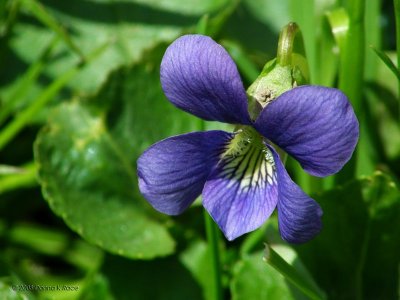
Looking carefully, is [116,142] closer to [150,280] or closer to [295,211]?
[150,280]

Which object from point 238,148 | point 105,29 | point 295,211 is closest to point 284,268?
point 295,211

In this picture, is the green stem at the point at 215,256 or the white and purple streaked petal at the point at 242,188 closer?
the white and purple streaked petal at the point at 242,188

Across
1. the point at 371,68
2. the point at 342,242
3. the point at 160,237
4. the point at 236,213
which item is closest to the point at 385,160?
the point at 371,68

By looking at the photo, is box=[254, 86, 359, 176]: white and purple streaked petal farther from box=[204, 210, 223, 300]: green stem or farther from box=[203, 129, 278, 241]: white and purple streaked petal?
box=[204, 210, 223, 300]: green stem

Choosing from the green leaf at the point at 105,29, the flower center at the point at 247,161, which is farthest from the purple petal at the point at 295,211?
the green leaf at the point at 105,29

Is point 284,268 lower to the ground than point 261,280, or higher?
higher

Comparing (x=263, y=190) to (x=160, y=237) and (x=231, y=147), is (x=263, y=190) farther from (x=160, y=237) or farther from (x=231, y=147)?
(x=160, y=237)

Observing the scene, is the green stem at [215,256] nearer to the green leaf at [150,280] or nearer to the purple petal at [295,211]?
the green leaf at [150,280]
